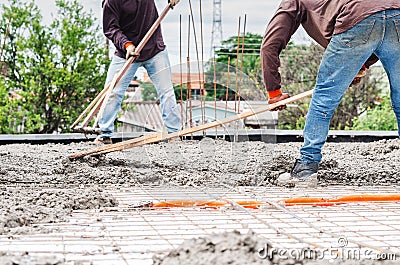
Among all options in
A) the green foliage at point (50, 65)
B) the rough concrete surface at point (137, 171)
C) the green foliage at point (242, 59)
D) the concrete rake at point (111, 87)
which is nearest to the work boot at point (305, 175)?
the rough concrete surface at point (137, 171)

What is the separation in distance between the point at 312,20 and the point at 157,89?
1836mm

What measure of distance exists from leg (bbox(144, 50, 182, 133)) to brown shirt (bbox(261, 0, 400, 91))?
137cm

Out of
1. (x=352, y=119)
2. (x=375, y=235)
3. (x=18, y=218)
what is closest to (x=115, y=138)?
(x=18, y=218)

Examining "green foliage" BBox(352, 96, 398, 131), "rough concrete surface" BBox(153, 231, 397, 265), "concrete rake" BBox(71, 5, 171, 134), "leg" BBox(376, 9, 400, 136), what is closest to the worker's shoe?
"concrete rake" BBox(71, 5, 171, 134)

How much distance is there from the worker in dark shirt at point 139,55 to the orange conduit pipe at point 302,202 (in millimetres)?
1891

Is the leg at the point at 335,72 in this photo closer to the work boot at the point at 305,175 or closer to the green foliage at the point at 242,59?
the work boot at the point at 305,175

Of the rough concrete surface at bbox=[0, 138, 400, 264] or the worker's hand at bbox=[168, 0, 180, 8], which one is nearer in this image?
the rough concrete surface at bbox=[0, 138, 400, 264]

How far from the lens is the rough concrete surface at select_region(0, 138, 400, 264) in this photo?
254 cm

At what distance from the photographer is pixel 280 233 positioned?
211cm

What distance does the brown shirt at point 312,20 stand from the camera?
2.97 meters

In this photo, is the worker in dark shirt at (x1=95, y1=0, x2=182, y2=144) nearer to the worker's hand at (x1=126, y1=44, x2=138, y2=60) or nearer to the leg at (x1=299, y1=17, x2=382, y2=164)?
the worker's hand at (x1=126, y1=44, x2=138, y2=60)

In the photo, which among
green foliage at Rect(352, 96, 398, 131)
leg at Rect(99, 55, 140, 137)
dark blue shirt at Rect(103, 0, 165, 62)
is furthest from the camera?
green foliage at Rect(352, 96, 398, 131)

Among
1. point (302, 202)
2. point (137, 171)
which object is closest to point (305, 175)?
point (302, 202)

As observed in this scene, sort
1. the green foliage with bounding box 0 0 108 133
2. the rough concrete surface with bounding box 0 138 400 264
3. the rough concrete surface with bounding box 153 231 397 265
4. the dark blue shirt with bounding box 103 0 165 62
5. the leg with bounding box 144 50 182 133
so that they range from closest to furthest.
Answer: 1. the rough concrete surface with bounding box 153 231 397 265
2. the rough concrete surface with bounding box 0 138 400 264
3. the leg with bounding box 144 50 182 133
4. the dark blue shirt with bounding box 103 0 165 62
5. the green foliage with bounding box 0 0 108 133
